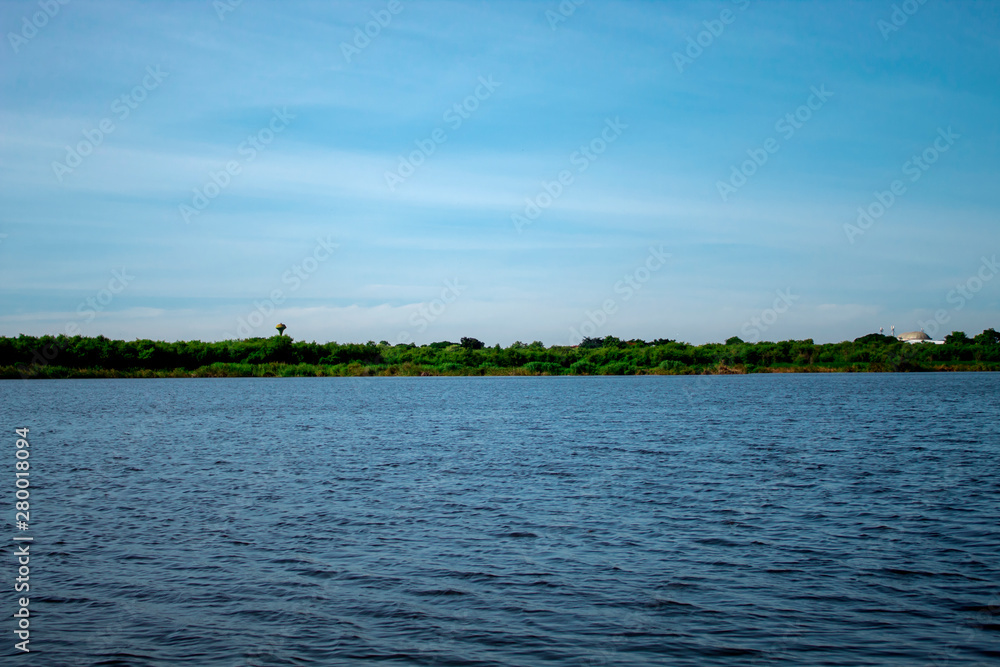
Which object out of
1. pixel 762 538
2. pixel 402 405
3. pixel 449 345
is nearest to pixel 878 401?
pixel 402 405

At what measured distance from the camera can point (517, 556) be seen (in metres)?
13.9

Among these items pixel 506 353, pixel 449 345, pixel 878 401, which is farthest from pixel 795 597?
pixel 449 345

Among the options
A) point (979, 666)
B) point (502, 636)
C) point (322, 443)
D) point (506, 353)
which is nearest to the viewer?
point (979, 666)

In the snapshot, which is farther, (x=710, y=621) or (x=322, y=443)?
(x=322, y=443)

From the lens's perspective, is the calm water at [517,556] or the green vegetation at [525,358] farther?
the green vegetation at [525,358]

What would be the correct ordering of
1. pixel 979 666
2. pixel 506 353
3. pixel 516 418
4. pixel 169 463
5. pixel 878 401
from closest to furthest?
pixel 979 666, pixel 169 463, pixel 516 418, pixel 878 401, pixel 506 353

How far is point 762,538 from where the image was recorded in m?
15.1

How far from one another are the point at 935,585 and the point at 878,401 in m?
60.6

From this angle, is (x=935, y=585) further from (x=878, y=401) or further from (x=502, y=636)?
(x=878, y=401)

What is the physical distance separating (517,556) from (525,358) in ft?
515

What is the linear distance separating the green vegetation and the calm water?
12375 centimetres

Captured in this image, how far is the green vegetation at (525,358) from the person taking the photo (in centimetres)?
14425

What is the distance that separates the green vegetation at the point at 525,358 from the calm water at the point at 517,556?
406 ft

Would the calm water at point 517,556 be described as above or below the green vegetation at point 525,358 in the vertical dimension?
below
